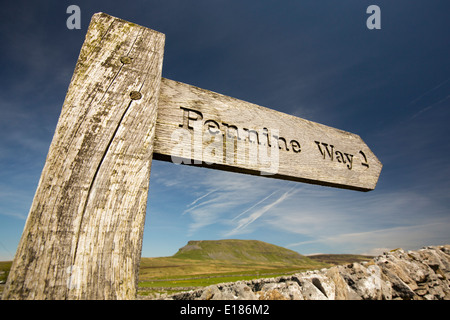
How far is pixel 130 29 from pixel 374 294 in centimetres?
325

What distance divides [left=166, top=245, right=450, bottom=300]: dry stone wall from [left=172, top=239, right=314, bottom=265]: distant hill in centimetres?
12057

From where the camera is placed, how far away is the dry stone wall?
5.96ft

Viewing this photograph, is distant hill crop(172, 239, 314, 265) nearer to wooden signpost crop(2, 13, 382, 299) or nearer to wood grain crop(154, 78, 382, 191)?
wood grain crop(154, 78, 382, 191)

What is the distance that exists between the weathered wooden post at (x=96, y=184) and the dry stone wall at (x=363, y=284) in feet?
3.31

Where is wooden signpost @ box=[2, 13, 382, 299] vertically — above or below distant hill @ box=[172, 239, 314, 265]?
above

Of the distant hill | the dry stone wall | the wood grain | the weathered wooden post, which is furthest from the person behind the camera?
the distant hill

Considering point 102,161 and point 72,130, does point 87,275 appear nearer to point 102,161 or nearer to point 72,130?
point 102,161

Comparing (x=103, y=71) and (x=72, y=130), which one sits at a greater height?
(x=103, y=71)

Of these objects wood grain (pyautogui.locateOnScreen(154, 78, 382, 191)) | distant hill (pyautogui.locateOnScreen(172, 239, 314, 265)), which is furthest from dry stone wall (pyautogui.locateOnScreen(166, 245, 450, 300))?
distant hill (pyautogui.locateOnScreen(172, 239, 314, 265))

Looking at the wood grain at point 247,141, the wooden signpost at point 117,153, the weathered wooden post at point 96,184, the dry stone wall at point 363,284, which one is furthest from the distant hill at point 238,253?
the weathered wooden post at point 96,184

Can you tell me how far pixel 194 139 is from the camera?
1484mm

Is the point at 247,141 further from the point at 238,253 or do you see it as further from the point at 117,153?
the point at 238,253
